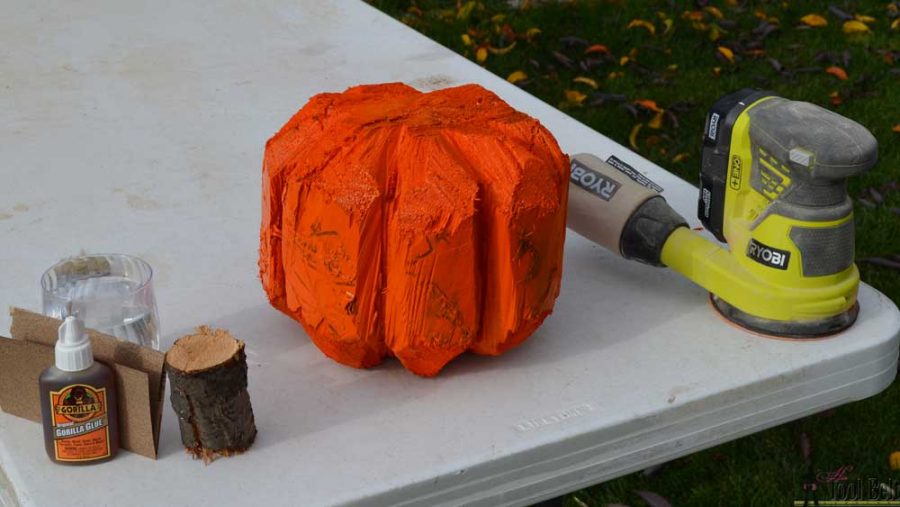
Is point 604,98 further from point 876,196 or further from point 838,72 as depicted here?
point 876,196

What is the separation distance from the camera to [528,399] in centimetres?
129

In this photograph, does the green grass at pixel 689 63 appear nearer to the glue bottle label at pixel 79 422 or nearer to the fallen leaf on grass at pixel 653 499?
the fallen leaf on grass at pixel 653 499

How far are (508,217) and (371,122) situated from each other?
0.21 meters

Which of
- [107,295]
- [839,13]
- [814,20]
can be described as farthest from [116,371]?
[839,13]

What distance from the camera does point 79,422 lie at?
3.72 feet

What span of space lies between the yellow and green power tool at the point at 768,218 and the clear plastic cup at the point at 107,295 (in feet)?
1.96

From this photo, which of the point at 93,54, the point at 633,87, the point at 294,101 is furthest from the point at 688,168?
the point at 93,54

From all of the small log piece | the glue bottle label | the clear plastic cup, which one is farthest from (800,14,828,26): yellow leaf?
the glue bottle label

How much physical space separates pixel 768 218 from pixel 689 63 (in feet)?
7.80

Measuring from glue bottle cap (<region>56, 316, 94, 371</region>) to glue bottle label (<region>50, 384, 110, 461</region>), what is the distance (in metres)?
0.02

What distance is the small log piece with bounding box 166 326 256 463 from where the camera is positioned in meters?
1.13

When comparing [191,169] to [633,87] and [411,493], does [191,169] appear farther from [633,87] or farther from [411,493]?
[633,87]

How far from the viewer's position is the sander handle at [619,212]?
148cm
